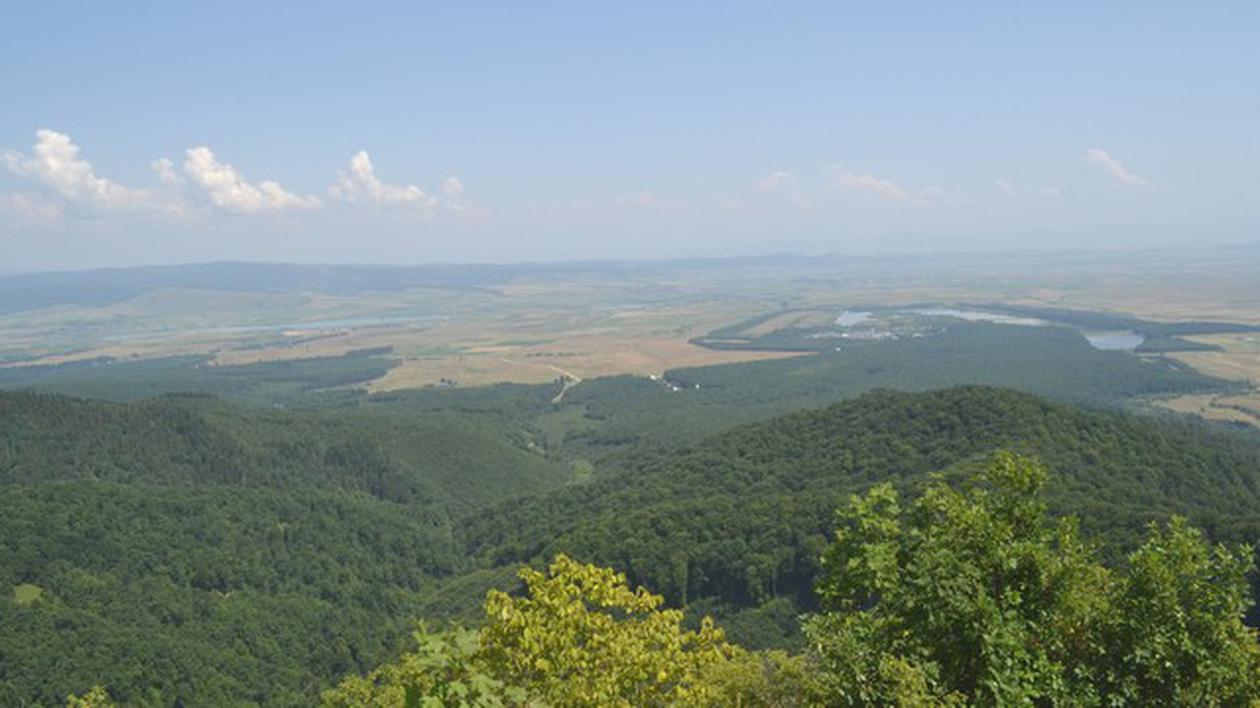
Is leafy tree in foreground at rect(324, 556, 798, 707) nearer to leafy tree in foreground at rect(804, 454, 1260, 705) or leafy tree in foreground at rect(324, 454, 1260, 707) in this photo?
leafy tree in foreground at rect(324, 454, 1260, 707)

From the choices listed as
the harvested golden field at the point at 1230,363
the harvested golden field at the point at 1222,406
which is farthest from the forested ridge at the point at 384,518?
the harvested golden field at the point at 1230,363

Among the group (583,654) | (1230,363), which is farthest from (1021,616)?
(1230,363)

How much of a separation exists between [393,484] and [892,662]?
122m

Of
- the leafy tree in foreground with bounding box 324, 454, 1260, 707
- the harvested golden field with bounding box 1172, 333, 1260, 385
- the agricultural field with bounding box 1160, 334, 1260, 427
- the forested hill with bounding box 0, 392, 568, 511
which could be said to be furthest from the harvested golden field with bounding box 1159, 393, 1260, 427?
the leafy tree in foreground with bounding box 324, 454, 1260, 707

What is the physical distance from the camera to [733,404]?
178 m

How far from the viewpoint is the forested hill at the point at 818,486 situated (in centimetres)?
7262

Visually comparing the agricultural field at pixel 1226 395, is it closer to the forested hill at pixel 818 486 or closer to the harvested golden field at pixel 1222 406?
the harvested golden field at pixel 1222 406

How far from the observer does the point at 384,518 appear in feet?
371

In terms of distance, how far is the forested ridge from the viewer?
228 ft

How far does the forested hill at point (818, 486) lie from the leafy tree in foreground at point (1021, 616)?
44593mm

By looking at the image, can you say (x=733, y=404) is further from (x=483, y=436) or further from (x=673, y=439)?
(x=483, y=436)

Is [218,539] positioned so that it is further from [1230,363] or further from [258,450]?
[1230,363]

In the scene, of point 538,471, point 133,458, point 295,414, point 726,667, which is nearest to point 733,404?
point 538,471

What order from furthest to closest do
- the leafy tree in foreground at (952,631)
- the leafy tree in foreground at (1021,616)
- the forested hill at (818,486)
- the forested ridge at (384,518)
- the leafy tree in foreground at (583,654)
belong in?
the forested hill at (818,486), the forested ridge at (384,518), the leafy tree in foreground at (1021,616), the leafy tree in foreground at (952,631), the leafy tree in foreground at (583,654)
